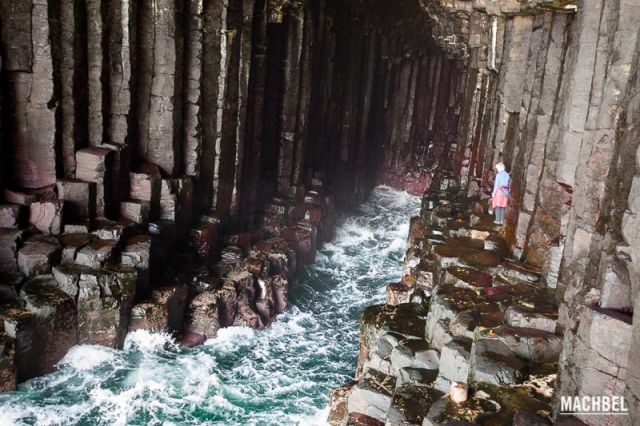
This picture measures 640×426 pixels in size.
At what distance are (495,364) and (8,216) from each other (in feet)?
33.3

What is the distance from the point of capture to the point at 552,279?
33.0 ft

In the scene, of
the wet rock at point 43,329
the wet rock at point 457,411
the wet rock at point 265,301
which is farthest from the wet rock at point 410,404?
the wet rock at point 265,301

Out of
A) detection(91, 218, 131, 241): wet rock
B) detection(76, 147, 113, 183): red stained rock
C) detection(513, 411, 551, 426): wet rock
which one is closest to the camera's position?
detection(513, 411, 551, 426): wet rock

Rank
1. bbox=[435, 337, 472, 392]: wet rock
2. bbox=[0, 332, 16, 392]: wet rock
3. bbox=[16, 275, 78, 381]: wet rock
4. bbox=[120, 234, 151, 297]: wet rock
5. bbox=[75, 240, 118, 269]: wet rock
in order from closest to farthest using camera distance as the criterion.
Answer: bbox=[435, 337, 472, 392]: wet rock, bbox=[0, 332, 16, 392]: wet rock, bbox=[16, 275, 78, 381]: wet rock, bbox=[75, 240, 118, 269]: wet rock, bbox=[120, 234, 151, 297]: wet rock

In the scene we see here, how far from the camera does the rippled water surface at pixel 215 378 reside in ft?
35.7

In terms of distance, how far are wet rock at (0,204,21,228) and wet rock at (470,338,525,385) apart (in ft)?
31.7

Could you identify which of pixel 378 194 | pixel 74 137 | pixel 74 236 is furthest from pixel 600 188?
pixel 378 194

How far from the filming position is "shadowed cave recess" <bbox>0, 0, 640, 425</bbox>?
7.06 m

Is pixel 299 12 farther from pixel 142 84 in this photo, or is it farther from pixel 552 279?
pixel 552 279

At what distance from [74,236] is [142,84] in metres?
4.60

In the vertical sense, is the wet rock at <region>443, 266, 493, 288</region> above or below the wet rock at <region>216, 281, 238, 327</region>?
above

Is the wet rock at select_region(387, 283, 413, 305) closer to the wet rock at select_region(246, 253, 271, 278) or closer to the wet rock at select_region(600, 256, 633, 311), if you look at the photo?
the wet rock at select_region(246, 253, 271, 278)

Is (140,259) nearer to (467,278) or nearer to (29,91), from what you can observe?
(29,91)

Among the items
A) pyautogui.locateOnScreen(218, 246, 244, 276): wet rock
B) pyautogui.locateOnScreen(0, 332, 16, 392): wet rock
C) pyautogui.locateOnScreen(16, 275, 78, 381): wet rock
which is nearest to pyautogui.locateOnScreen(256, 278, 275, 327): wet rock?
pyautogui.locateOnScreen(218, 246, 244, 276): wet rock
